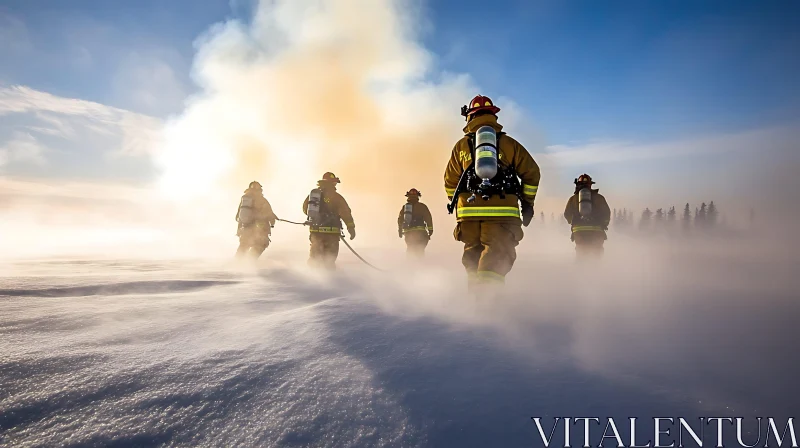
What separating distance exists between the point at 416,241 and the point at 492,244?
24.7 feet

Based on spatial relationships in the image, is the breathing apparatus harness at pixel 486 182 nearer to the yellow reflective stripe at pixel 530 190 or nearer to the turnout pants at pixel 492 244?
the yellow reflective stripe at pixel 530 190

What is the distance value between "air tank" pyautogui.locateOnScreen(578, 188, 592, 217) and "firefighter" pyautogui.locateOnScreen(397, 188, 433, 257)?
4502 mm

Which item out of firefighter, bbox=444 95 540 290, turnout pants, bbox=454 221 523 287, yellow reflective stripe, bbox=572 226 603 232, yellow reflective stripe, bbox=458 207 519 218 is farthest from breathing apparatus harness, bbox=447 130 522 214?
yellow reflective stripe, bbox=572 226 603 232

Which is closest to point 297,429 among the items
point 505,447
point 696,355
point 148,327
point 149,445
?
point 149,445

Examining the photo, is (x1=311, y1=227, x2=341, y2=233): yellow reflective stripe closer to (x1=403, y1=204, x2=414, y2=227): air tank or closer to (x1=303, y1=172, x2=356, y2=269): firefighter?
(x1=303, y1=172, x2=356, y2=269): firefighter

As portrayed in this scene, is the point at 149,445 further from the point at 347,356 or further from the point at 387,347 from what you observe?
the point at 387,347

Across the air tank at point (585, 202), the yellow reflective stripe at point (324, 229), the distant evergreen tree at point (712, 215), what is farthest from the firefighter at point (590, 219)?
the distant evergreen tree at point (712, 215)

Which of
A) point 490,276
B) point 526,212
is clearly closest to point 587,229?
point 526,212

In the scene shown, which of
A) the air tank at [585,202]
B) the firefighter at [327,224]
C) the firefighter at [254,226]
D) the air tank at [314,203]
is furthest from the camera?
the firefighter at [254,226]

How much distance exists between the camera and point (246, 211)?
984cm

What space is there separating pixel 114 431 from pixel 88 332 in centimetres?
154

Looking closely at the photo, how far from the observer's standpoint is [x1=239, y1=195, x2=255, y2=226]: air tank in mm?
9812

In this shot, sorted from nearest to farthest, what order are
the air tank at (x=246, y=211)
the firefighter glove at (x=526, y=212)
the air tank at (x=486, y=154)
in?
the air tank at (x=486, y=154)
the firefighter glove at (x=526, y=212)
the air tank at (x=246, y=211)

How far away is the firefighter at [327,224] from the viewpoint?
28.8ft
